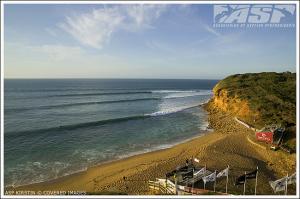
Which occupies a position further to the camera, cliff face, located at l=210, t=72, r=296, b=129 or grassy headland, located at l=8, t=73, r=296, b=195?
cliff face, located at l=210, t=72, r=296, b=129

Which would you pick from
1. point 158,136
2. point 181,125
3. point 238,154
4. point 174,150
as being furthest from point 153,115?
point 238,154

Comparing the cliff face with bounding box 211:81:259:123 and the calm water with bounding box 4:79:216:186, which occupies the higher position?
the cliff face with bounding box 211:81:259:123

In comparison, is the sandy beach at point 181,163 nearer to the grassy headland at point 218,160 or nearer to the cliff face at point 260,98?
the grassy headland at point 218,160

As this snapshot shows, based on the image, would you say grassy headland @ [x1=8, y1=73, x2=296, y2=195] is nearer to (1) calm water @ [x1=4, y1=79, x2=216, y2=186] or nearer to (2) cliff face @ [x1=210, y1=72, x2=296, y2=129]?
(2) cliff face @ [x1=210, y1=72, x2=296, y2=129]

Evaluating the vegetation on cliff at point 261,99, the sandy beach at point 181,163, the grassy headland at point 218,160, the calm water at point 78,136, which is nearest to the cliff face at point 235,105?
the vegetation on cliff at point 261,99

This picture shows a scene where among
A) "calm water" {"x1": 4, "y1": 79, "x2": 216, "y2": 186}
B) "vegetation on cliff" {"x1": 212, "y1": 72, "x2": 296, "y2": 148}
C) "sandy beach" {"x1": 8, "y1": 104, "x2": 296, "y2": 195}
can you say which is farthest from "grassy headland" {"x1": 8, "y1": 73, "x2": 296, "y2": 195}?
"calm water" {"x1": 4, "y1": 79, "x2": 216, "y2": 186}

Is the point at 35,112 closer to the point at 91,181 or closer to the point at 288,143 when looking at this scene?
the point at 91,181
